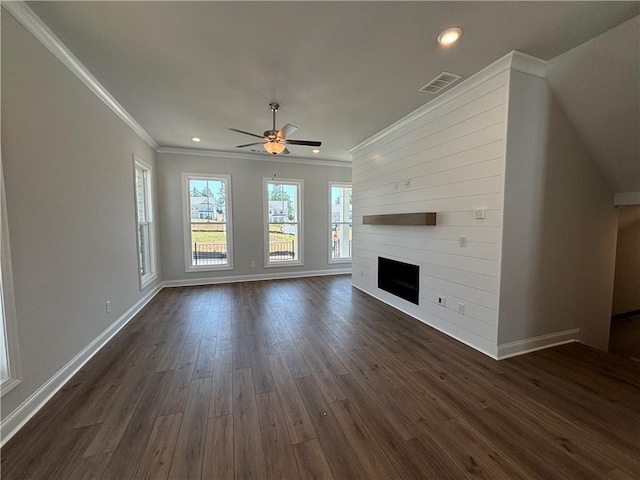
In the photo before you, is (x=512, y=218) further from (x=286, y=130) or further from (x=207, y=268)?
(x=207, y=268)

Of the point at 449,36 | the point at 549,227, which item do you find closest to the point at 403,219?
the point at 549,227

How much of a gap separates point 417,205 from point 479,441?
8.91 ft

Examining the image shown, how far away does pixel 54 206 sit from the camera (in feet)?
7.04

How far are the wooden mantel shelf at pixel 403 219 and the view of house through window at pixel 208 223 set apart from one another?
10.7 ft

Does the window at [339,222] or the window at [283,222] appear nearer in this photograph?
the window at [283,222]

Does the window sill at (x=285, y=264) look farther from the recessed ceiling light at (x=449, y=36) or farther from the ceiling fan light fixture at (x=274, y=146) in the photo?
the recessed ceiling light at (x=449, y=36)

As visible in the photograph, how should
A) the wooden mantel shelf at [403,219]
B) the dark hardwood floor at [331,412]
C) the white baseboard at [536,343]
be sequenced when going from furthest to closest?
the wooden mantel shelf at [403,219] < the white baseboard at [536,343] < the dark hardwood floor at [331,412]

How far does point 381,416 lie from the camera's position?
184 centimetres

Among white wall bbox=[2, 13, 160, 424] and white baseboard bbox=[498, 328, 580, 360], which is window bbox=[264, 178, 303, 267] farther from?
white baseboard bbox=[498, 328, 580, 360]

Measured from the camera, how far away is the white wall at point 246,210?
5.49 m

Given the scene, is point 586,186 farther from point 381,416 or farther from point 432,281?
point 381,416

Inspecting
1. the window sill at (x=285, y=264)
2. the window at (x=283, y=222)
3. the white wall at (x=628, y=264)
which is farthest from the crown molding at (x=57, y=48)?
the white wall at (x=628, y=264)

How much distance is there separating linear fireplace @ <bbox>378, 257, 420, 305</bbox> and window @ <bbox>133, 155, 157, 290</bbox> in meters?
4.11

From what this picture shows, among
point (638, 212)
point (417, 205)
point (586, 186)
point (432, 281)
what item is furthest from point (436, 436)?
point (638, 212)
